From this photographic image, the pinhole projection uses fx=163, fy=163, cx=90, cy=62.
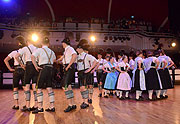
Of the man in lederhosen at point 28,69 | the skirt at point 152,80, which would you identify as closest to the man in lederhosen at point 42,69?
the man in lederhosen at point 28,69

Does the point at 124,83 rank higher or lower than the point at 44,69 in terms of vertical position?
lower

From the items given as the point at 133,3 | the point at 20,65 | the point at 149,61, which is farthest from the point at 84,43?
the point at 133,3

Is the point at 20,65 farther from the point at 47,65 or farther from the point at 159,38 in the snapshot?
the point at 159,38

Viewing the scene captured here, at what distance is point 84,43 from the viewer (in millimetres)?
4289

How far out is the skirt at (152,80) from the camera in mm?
5145

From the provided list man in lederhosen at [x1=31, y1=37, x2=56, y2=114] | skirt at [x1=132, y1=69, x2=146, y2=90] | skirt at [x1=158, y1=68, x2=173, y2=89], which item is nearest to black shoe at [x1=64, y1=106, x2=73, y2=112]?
man in lederhosen at [x1=31, y1=37, x2=56, y2=114]

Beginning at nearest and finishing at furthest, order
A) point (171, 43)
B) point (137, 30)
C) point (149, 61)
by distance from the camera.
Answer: point (149, 61), point (137, 30), point (171, 43)

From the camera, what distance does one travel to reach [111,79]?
575 cm

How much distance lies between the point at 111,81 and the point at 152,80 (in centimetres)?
→ 135

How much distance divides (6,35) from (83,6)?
8.44 m

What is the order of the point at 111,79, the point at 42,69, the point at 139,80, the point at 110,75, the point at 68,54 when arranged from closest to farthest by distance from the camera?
the point at 42,69
the point at 68,54
the point at 139,80
the point at 111,79
the point at 110,75

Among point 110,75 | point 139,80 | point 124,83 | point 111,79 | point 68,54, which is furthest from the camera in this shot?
point 110,75

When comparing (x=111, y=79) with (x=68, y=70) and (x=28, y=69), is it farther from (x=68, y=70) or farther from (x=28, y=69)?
(x=28, y=69)

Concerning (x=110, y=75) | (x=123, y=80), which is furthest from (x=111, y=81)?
(x=123, y=80)
